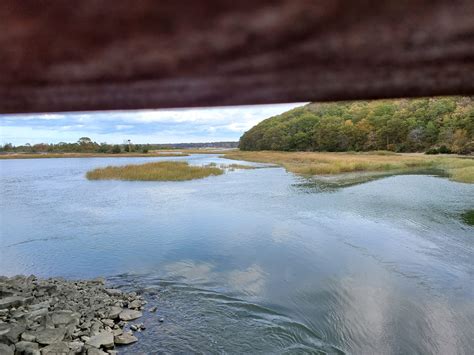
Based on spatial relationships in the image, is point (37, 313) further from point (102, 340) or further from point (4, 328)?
point (102, 340)

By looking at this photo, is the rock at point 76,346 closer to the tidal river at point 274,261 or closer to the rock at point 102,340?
the rock at point 102,340

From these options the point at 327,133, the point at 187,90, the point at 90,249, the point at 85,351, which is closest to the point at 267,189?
the point at 90,249

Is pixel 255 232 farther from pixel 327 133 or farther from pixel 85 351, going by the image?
pixel 327 133

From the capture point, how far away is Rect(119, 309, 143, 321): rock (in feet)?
19.8

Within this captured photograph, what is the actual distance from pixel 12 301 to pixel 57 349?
77.7 inches

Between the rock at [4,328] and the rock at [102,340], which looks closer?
the rock at [4,328]

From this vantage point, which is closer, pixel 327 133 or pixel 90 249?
pixel 90 249

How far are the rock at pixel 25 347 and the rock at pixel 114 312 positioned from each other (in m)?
1.34

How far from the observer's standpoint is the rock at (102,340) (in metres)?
5.15

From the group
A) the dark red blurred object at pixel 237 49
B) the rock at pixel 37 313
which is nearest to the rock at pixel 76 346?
the rock at pixel 37 313

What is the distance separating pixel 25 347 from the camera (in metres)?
4.74

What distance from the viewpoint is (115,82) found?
0.65m

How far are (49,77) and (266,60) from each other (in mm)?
401

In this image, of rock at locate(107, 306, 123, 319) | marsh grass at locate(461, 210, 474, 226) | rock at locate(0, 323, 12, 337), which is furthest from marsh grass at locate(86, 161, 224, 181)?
rock at locate(0, 323, 12, 337)
